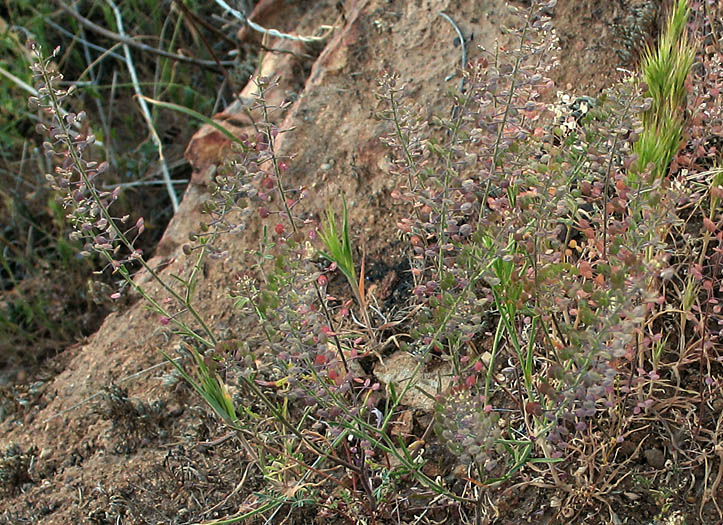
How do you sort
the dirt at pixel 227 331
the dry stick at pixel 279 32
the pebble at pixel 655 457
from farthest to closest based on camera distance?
the dry stick at pixel 279 32 → the dirt at pixel 227 331 → the pebble at pixel 655 457

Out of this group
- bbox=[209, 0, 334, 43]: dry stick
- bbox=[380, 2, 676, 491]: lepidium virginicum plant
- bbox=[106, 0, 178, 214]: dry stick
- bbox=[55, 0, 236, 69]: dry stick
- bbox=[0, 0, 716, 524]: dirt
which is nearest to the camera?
bbox=[380, 2, 676, 491]: lepidium virginicum plant

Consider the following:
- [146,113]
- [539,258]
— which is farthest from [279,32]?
[539,258]

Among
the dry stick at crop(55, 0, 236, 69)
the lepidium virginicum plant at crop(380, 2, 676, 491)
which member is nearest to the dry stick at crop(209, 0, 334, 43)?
the dry stick at crop(55, 0, 236, 69)

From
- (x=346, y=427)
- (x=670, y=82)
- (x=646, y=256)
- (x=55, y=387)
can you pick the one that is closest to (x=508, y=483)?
(x=346, y=427)

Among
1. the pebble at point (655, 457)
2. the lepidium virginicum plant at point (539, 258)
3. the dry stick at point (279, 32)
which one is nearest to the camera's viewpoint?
the lepidium virginicum plant at point (539, 258)

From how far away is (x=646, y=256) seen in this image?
2.18 metres

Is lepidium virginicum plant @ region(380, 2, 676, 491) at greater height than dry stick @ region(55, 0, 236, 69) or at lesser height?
greater

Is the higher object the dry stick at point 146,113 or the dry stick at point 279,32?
the dry stick at point 279,32

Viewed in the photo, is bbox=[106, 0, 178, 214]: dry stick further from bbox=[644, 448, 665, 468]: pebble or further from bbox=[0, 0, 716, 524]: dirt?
A: bbox=[644, 448, 665, 468]: pebble

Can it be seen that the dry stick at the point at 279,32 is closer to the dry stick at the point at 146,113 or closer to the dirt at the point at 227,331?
the dirt at the point at 227,331

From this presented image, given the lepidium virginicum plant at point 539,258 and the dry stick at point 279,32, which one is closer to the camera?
the lepidium virginicum plant at point 539,258

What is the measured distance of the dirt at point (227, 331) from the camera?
8.27 feet

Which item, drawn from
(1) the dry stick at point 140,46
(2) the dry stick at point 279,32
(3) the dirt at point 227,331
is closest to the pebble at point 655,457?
(3) the dirt at point 227,331

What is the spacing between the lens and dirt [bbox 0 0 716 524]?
8.27 feet
